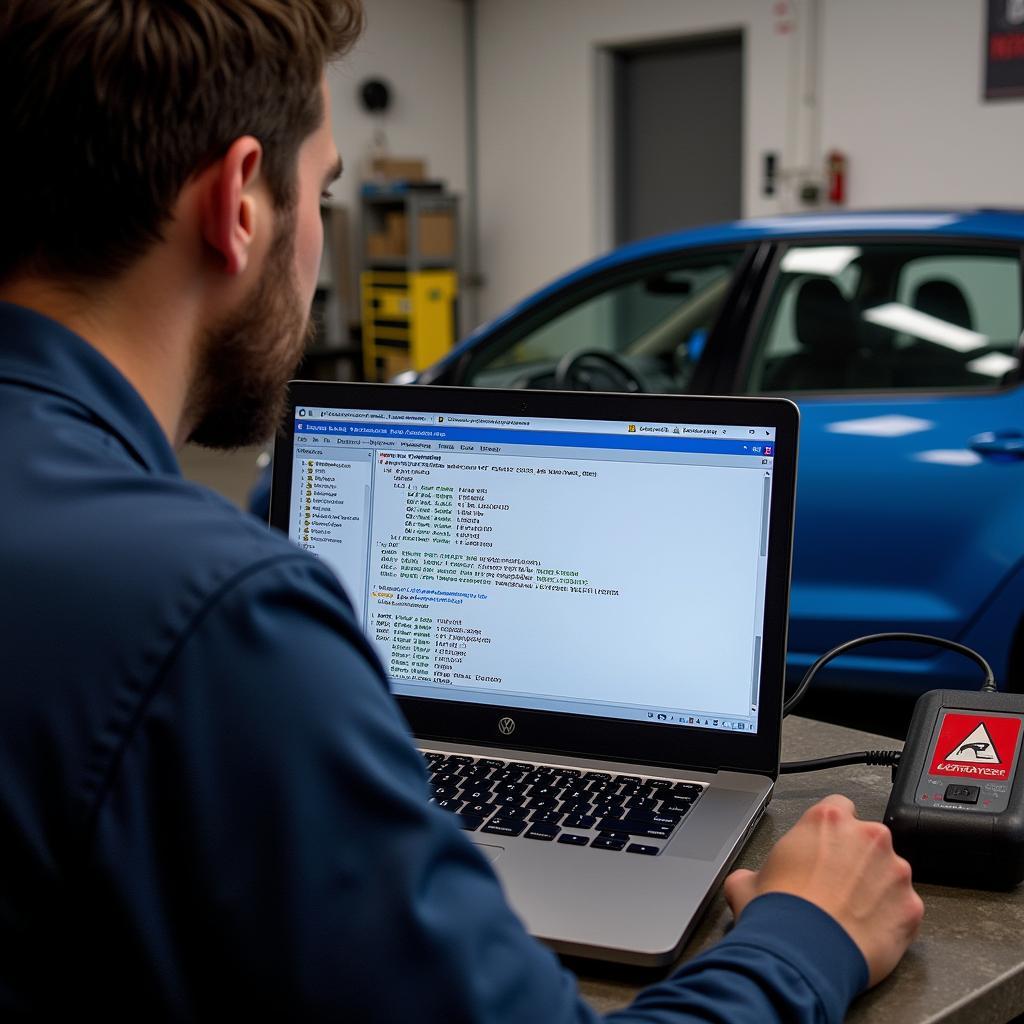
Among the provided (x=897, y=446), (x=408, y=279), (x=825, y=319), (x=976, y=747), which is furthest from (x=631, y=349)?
(x=408, y=279)

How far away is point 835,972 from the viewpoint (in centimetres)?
77

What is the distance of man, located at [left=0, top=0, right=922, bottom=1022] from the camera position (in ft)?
1.78

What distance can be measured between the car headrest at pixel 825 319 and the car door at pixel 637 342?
17 centimetres

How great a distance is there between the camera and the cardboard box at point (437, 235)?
8.42m

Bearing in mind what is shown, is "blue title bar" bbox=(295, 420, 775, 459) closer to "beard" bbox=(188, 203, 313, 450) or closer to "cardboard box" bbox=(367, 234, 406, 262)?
"beard" bbox=(188, 203, 313, 450)

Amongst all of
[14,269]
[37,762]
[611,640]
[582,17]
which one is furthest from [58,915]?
[582,17]

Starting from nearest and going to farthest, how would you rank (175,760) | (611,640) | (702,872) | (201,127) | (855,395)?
(175,760), (201,127), (702,872), (611,640), (855,395)

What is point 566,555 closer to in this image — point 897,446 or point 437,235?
point 897,446

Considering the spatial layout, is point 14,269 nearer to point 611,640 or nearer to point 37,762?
point 37,762

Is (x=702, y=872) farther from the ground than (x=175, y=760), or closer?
closer

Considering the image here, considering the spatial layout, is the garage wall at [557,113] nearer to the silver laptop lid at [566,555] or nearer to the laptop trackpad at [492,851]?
the silver laptop lid at [566,555]

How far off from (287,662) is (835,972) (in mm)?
413

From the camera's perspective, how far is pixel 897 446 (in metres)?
2.73

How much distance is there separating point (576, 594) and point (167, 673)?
60cm
